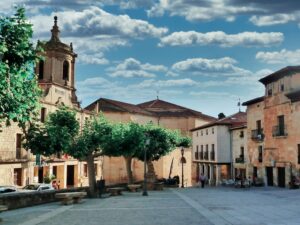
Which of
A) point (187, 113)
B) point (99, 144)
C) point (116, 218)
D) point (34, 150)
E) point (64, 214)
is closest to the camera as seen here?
point (116, 218)

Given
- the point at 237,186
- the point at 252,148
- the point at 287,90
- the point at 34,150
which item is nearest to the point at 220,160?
the point at 252,148

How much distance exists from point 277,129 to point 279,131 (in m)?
0.28

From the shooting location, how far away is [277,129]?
3741 centimetres

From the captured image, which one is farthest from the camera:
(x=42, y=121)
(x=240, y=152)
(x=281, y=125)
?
(x=240, y=152)

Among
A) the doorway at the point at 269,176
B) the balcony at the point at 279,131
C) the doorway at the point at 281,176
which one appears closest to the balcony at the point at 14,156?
the doorway at the point at 269,176

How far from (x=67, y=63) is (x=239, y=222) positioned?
133 feet

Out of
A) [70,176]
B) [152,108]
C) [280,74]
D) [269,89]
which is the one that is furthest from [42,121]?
[152,108]

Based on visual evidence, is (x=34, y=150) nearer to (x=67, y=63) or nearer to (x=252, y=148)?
(x=252, y=148)

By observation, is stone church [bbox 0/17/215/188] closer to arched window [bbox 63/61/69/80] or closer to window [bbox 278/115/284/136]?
arched window [bbox 63/61/69/80]

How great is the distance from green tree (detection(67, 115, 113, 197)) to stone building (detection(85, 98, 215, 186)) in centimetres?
3136

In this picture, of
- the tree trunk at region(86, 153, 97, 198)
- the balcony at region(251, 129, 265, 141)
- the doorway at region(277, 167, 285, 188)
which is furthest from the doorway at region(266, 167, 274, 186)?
the tree trunk at region(86, 153, 97, 198)

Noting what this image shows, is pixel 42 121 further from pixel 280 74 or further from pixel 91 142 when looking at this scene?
pixel 280 74

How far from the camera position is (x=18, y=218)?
17312 mm

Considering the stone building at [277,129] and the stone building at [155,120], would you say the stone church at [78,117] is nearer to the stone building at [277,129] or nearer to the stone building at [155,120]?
the stone building at [155,120]
